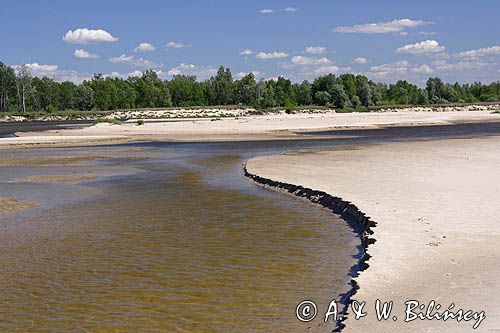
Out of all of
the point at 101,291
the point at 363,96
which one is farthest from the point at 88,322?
the point at 363,96

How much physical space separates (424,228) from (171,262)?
236 inches

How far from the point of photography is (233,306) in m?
10.2

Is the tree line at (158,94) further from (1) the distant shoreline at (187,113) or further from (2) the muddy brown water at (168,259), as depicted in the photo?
(2) the muddy brown water at (168,259)

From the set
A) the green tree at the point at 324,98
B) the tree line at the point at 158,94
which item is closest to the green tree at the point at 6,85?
the tree line at the point at 158,94

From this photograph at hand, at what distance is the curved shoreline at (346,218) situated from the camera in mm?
10469

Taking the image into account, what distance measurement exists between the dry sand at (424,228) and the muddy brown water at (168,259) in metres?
0.96

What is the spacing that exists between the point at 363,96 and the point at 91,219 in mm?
157399

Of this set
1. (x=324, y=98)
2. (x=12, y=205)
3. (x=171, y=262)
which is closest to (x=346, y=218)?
(x=171, y=262)

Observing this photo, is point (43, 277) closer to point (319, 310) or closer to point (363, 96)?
point (319, 310)

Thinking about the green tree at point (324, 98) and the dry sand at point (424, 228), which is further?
the green tree at point (324, 98)

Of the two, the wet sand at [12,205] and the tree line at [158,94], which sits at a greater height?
the tree line at [158,94]

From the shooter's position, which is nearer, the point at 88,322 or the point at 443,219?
the point at 88,322

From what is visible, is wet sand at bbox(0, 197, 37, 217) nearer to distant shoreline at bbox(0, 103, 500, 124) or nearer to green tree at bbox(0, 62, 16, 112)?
distant shoreline at bbox(0, 103, 500, 124)

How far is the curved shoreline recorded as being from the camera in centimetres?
1047
